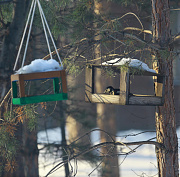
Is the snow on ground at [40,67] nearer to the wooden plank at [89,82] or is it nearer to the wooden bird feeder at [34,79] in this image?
the wooden bird feeder at [34,79]

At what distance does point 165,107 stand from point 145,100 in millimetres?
352

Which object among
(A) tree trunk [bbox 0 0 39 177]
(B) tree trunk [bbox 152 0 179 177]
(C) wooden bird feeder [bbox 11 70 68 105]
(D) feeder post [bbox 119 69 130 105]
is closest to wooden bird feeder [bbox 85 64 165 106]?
(D) feeder post [bbox 119 69 130 105]

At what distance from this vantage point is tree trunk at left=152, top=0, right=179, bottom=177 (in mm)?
2652

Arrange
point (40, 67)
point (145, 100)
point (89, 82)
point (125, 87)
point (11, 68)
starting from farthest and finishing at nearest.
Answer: point (11, 68)
point (89, 82)
point (145, 100)
point (125, 87)
point (40, 67)

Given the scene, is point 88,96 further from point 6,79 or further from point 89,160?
point 89,160

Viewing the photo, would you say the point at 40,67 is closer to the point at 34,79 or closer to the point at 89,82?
the point at 34,79

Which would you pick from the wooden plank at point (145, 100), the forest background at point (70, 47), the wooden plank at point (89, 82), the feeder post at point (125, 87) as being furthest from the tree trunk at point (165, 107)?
the wooden plank at point (89, 82)

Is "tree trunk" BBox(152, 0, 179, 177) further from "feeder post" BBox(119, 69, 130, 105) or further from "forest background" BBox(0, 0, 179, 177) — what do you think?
"feeder post" BBox(119, 69, 130, 105)

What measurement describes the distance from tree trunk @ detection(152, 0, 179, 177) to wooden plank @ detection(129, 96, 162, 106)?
242 mm

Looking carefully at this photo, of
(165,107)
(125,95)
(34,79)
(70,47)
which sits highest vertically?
(70,47)

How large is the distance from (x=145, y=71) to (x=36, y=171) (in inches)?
111

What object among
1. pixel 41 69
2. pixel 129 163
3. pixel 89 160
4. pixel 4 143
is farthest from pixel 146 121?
pixel 41 69

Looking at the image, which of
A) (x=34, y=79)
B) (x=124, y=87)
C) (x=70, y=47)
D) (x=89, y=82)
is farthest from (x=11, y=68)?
(x=34, y=79)

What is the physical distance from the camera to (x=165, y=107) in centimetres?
269
